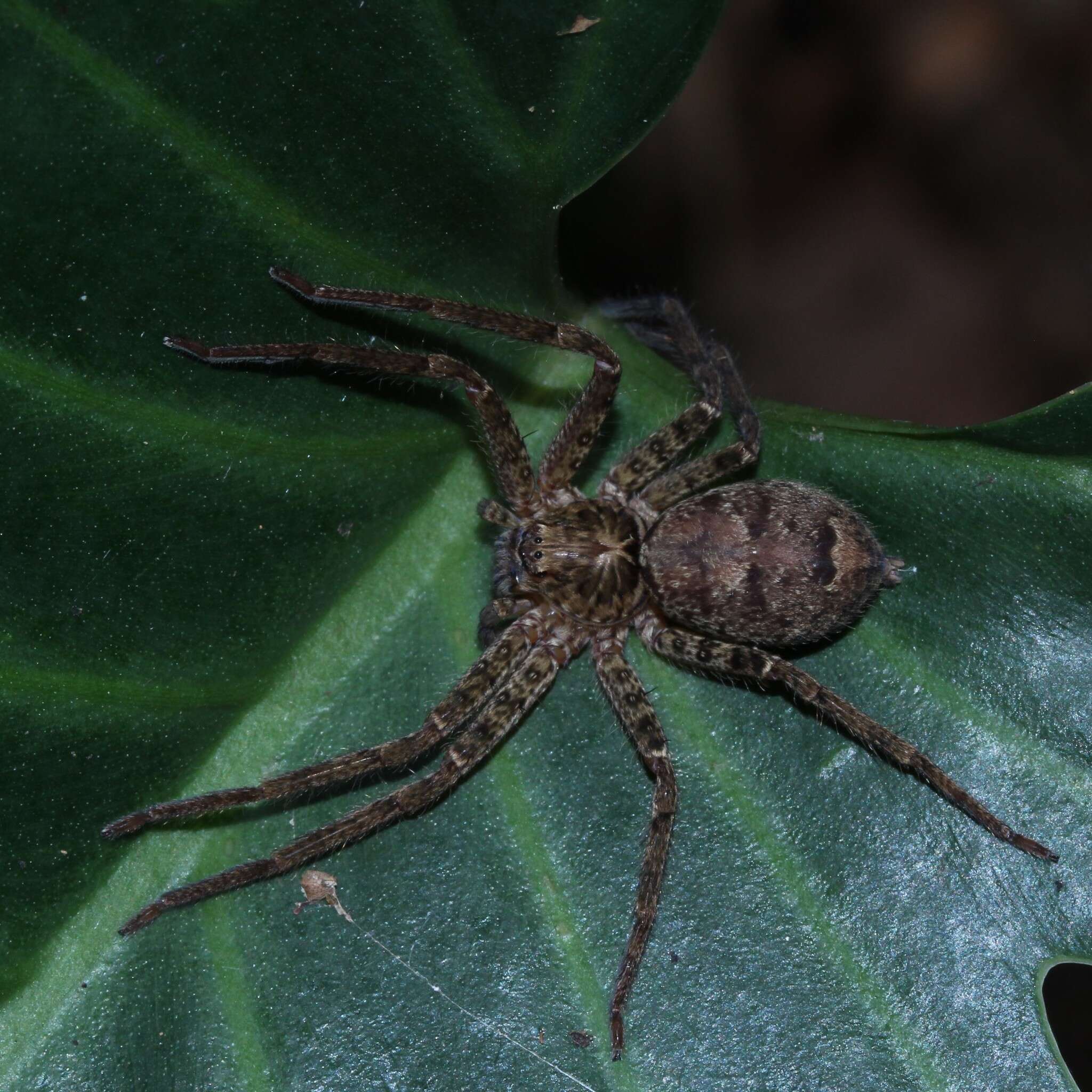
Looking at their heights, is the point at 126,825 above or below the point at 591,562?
above

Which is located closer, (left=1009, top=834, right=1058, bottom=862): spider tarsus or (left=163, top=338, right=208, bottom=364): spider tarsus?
(left=163, top=338, right=208, bottom=364): spider tarsus

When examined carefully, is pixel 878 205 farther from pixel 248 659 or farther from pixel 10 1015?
pixel 10 1015

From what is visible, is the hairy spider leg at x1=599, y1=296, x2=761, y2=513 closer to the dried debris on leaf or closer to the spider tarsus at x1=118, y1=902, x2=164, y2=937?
the dried debris on leaf

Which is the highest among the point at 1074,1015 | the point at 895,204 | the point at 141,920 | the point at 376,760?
the point at 141,920

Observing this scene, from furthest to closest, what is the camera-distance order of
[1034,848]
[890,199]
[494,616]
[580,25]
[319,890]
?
[890,199], [494,616], [319,890], [1034,848], [580,25]

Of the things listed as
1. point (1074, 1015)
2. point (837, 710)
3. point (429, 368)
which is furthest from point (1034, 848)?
point (1074, 1015)

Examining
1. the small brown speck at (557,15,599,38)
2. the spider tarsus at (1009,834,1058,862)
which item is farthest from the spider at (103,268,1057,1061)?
the small brown speck at (557,15,599,38)

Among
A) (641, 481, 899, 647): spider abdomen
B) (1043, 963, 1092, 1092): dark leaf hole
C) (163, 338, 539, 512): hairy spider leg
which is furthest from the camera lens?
(1043, 963, 1092, 1092): dark leaf hole

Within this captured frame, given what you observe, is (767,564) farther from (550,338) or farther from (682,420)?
(550,338)

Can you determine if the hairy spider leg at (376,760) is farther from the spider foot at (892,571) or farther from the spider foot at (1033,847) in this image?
the spider foot at (1033,847)
